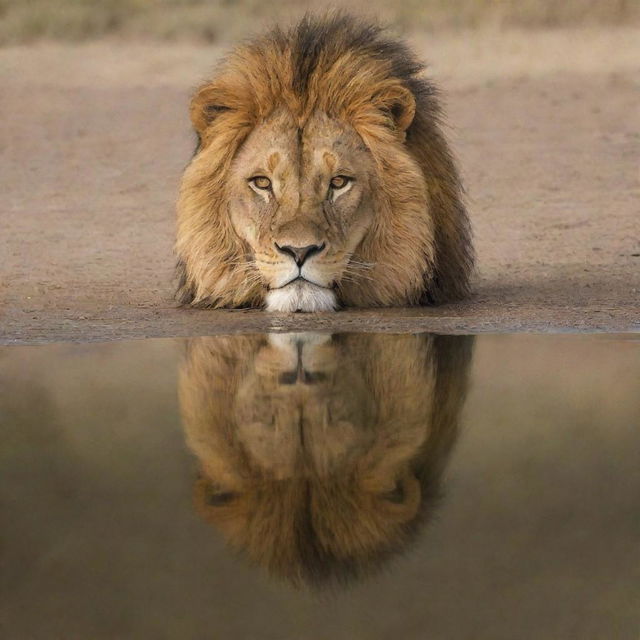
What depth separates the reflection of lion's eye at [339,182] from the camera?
23.6 feet

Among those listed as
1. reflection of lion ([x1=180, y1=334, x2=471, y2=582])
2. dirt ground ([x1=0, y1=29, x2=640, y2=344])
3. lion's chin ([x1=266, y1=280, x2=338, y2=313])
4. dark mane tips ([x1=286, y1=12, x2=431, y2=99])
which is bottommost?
dirt ground ([x1=0, y1=29, x2=640, y2=344])

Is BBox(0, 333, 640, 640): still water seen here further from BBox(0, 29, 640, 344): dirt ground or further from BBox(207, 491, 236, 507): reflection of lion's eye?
BBox(0, 29, 640, 344): dirt ground

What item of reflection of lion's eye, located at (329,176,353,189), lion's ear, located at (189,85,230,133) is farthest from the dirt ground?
lion's ear, located at (189,85,230,133)

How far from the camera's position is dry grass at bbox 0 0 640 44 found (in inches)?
866

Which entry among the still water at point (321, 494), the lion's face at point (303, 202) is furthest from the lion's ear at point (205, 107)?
the still water at point (321, 494)

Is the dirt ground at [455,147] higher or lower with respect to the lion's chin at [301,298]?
lower

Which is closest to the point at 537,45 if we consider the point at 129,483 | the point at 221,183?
the point at 221,183

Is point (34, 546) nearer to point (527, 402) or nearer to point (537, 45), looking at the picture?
point (527, 402)

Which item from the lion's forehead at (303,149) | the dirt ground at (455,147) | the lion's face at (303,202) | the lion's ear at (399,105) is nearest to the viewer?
the lion's face at (303,202)

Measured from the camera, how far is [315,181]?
7145mm

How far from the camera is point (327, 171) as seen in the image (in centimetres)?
716

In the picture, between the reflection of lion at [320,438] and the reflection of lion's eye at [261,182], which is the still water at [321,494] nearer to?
the reflection of lion at [320,438]

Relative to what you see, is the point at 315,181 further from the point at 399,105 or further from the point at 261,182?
the point at 399,105

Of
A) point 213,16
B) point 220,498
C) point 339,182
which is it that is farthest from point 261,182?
point 213,16
